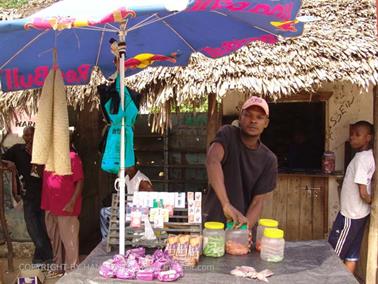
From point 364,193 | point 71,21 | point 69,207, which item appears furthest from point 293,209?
point 71,21

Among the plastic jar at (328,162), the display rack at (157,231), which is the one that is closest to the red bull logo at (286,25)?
the display rack at (157,231)

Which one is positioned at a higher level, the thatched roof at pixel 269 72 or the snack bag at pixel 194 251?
the thatched roof at pixel 269 72

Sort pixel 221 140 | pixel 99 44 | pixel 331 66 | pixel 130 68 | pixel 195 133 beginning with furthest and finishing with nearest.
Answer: pixel 195 133 → pixel 331 66 → pixel 130 68 → pixel 99 44 → pixel 221 140

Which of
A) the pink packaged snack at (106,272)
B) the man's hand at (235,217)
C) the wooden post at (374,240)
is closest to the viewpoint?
the pink packaged snack at (106,272)

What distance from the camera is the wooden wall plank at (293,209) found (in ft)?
16.8

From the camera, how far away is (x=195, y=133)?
6.21 metres

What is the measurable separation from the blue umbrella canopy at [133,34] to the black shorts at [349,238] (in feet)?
7.62

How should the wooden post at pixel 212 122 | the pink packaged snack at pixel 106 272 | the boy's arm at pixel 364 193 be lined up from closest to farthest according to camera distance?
the pink packaged snack at pixel 106 272
the boy's arm at pixel 364 193
the wooden post at pixel 212 122

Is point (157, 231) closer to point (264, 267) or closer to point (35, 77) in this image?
point (264, 267)

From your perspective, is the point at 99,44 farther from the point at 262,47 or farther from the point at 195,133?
the point at 195,133

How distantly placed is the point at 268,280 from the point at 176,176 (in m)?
4.42

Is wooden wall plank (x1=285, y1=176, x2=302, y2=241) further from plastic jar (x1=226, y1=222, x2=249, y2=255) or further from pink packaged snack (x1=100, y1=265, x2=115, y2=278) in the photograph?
A: pink packaged snack (x1=100, y1=265, x2=115, y2=278)

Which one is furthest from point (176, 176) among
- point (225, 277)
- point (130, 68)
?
point (225, 277)

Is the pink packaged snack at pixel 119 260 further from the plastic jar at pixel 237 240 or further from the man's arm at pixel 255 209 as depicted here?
the man's arm at pixel 255 209
